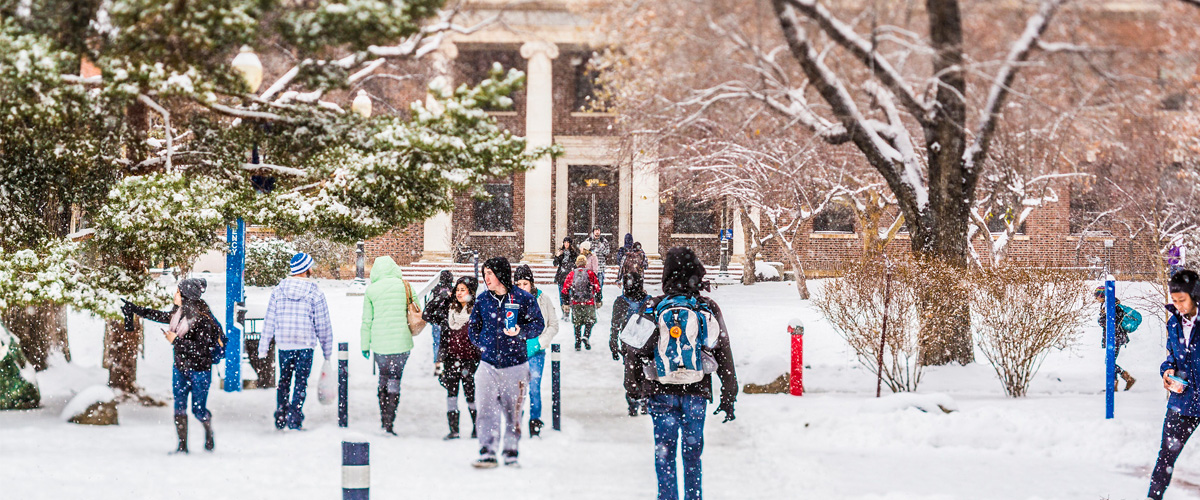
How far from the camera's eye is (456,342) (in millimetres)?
9148

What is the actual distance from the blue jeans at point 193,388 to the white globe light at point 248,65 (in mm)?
2934

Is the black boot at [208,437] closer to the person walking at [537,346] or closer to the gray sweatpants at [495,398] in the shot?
the gray sweatpants at [495,398]

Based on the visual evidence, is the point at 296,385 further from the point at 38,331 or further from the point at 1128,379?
the point at 1128,379

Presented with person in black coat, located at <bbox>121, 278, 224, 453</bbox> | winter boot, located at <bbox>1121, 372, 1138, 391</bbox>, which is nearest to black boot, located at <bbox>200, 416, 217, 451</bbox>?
person in black coat, located at <bbox>121, 278, 224, 453</bbox>

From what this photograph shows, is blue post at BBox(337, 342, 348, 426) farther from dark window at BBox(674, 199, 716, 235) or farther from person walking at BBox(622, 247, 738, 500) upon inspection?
dark window at BBox(674, 199, 716, 235)

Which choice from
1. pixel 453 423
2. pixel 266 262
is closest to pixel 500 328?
pixel 453 423

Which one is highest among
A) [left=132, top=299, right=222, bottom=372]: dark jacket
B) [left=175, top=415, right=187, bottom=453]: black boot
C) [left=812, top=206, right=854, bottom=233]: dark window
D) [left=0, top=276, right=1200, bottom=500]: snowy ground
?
[left=812, top=206, right=854, bottom=233]: dark window

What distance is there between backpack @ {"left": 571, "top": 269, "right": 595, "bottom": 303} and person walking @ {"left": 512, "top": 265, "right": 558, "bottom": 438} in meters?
4.66

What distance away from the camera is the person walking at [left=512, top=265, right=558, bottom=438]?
28.9ft

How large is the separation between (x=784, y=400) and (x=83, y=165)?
7.41 metres

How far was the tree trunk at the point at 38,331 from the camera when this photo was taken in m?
10.9

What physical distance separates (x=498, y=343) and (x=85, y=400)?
430 cm

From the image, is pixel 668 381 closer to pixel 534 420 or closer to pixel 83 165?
pixel 534 420

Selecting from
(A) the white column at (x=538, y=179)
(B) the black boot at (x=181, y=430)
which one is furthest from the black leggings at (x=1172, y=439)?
(A) the white column at (x=538, y=179)
